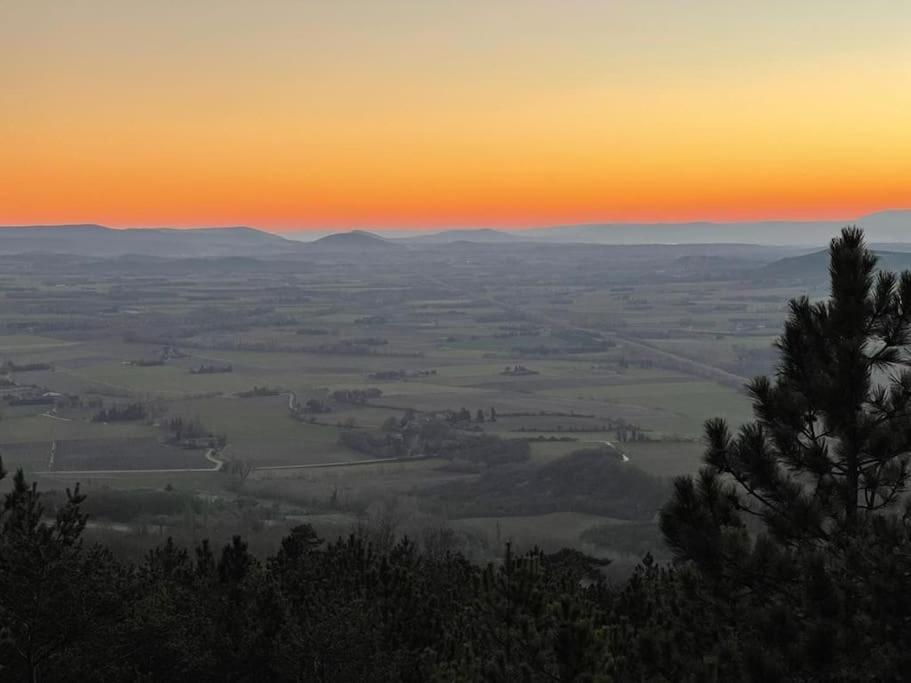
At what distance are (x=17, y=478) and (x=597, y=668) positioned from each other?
12.2 meters

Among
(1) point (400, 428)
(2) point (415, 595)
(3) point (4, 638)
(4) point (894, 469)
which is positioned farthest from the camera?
(1) point (400, 428)

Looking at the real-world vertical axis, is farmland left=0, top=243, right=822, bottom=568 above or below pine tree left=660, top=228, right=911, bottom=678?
below

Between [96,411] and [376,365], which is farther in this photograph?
[376,365]

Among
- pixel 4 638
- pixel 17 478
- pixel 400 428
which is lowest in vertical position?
pixel 400 428

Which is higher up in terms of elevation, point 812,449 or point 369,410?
point 812,449

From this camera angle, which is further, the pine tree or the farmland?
the farmland

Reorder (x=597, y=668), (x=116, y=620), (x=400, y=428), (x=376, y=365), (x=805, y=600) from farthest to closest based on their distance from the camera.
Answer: (x=376, y=365)
(x=400, y=428)
(x=116, y=620)
(x=597, y=668)
(x=805, y=600)

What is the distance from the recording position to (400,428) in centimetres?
9669

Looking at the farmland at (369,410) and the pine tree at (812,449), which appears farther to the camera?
the farmland at (369,410)

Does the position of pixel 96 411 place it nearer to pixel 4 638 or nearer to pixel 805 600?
pixel 4 638

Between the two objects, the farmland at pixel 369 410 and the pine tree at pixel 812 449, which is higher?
the pine tree at pixel 812 449

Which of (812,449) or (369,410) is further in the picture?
(369,410)

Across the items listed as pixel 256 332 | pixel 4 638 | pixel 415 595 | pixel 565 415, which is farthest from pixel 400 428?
pixel 256 332

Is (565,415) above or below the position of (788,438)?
below
